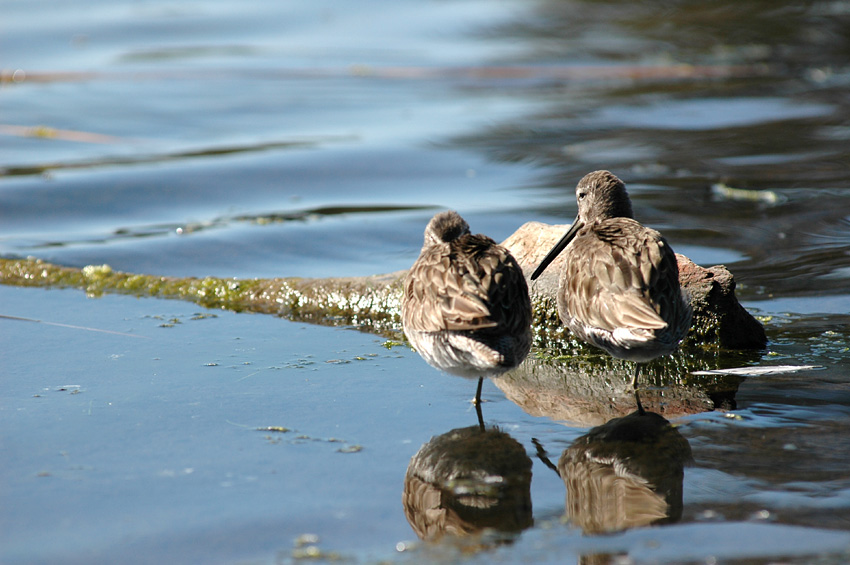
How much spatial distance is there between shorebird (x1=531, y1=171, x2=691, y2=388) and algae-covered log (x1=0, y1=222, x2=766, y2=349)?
0.47m

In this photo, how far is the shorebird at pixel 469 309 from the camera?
420 cm

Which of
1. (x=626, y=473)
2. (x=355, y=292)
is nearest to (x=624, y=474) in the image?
(x=626, y=473)

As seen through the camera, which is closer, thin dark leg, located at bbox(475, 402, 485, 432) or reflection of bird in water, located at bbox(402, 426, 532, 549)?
reflection of bird in water, located at bbox(402, 426, 532, 549)

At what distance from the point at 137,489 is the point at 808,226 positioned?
6056 millimetres

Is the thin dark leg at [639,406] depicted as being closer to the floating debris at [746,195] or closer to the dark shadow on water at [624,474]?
the dark shadow on water at [624,474]

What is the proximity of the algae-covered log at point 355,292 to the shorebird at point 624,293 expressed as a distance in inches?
18.4

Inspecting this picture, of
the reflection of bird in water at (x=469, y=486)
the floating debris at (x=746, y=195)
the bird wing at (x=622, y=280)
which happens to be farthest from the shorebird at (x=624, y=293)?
the floating debris at (x=746, y=195)

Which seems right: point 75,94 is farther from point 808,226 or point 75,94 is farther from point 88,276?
point 808,226

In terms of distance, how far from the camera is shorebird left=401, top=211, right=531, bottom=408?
165 inches

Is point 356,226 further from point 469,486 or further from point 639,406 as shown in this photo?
point 469,486

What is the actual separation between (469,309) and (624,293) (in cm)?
83

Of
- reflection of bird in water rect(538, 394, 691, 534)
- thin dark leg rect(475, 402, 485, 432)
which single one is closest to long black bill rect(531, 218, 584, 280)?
thin dark leg rect(475, 402, 485, 432)

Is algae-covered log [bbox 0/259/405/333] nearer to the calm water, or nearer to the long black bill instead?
the calm water

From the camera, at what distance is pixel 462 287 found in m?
4.35
